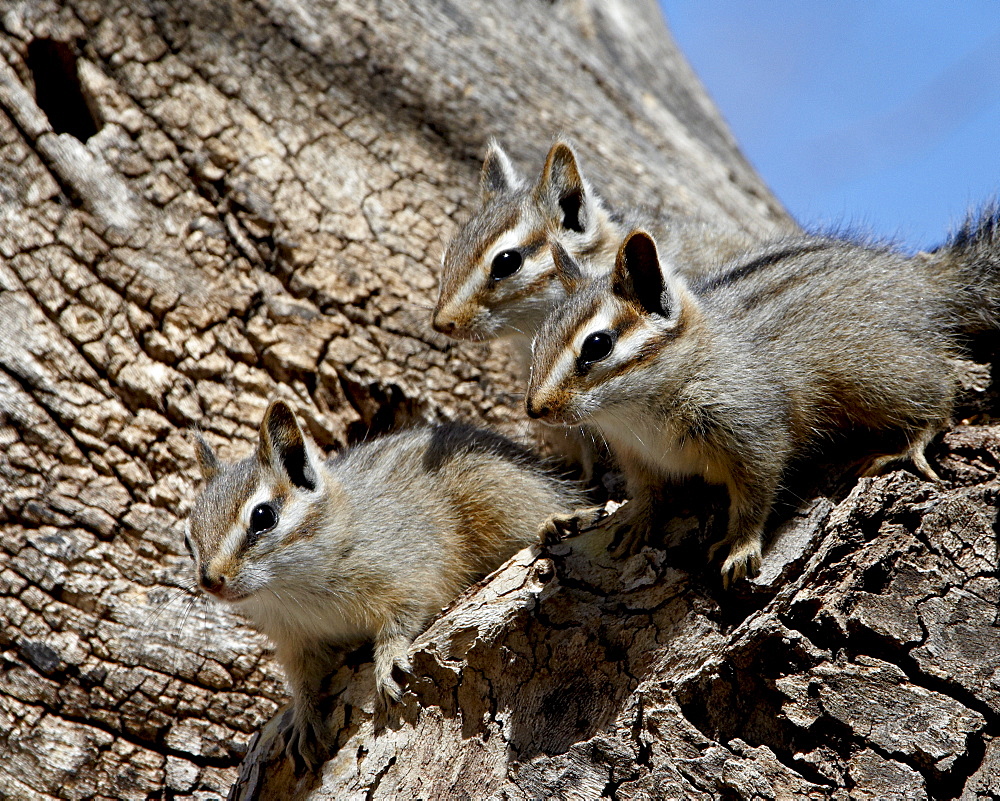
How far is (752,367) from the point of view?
12.0 feet

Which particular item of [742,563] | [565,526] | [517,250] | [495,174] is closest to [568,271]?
[517,250]

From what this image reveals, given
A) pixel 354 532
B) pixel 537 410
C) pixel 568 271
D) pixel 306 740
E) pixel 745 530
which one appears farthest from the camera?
pixel 354 532

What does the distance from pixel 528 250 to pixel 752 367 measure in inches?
63.6

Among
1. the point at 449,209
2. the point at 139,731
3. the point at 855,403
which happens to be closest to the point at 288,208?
the point at 449,209

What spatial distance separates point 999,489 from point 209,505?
10.3ft

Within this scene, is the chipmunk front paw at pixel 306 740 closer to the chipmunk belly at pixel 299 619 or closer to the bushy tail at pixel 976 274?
the chipmunk belly at pixel 299 619

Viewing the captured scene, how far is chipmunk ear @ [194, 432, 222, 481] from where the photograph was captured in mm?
4324

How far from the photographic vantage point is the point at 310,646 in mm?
4281

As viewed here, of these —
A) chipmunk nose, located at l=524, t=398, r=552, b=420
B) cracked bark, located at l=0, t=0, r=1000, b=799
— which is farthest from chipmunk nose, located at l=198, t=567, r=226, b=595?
chipmunk nose, located at l=524, t=398, r=552, b=420

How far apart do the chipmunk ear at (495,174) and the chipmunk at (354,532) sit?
141 centimetres

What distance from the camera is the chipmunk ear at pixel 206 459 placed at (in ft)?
14.2

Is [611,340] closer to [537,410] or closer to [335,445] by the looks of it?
[537,410]

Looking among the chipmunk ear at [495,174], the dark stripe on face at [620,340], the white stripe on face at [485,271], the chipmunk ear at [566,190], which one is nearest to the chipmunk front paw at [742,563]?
the dark stripe on face at [620,340]

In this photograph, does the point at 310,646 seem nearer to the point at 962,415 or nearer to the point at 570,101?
the point at 962,415
